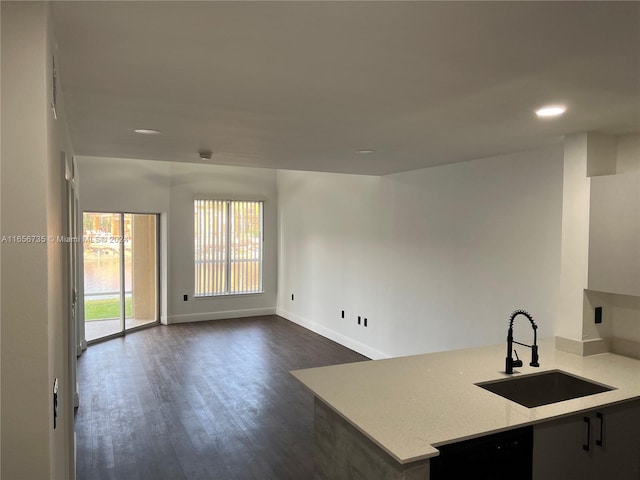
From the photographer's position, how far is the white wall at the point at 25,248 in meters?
1.25

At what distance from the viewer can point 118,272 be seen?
7156 millimetres

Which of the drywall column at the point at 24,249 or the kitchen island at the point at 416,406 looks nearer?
the drywall column at the point at 24,249

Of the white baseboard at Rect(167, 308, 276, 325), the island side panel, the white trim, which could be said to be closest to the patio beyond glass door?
the white baseboard at Rect(167, 308, 276, 325)

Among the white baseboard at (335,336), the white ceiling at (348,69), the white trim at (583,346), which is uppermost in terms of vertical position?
the white ceiling at (348,69)

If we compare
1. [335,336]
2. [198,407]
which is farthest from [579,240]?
[335,336]

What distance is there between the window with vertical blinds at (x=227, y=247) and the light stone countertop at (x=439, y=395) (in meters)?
5.96

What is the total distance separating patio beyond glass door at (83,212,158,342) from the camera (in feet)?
22.5

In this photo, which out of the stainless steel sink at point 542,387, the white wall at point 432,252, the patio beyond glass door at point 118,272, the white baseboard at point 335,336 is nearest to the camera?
the stainless steel sink at point 542,387

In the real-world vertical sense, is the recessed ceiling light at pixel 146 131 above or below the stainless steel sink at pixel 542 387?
above

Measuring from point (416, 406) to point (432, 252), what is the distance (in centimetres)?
303

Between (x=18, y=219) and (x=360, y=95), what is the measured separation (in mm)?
1630

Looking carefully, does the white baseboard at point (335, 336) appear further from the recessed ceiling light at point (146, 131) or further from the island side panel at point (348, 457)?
the recessed ceiling light at point (146, 131)

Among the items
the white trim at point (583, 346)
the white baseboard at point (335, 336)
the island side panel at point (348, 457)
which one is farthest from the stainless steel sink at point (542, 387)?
the white baseboard at point (335, 336)

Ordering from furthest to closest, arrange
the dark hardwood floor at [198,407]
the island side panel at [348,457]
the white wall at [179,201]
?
the white wall at [179,201], the dark hardwood floor at [198,407], the island side panel at [348,457]
